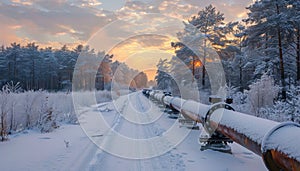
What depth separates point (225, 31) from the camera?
31.7 m

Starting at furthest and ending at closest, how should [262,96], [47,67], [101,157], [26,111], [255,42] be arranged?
[47,67], [255,42], [262,96], [26,111], [101,157]

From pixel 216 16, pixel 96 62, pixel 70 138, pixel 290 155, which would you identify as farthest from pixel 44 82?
pixel 290 155

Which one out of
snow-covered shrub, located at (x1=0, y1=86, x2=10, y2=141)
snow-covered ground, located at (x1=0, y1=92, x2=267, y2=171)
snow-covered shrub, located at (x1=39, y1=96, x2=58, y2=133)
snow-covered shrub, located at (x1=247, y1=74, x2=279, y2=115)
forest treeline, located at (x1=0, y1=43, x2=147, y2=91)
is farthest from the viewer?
forest treeline, located at (x1=0, y1=43, x2=147, y2=91)

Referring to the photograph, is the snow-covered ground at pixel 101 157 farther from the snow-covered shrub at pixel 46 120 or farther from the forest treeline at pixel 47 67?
the forest treeline at pixel 47 67

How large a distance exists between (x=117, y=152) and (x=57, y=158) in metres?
1.33

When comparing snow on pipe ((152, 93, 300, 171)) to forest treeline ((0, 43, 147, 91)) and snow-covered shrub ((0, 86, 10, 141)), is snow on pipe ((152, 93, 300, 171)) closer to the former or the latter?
snow-covered shrub ((0, 86, 10, 141))

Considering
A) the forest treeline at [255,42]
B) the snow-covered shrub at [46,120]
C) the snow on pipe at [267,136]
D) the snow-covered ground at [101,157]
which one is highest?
the forest treeline at [255,42]

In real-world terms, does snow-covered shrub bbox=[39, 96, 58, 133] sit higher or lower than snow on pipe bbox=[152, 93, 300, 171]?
lower

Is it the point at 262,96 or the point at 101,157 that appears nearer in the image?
the point at 101,157

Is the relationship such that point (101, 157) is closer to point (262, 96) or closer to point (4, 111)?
point (4, 111)

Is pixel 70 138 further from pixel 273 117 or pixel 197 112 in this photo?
pixel 273 117

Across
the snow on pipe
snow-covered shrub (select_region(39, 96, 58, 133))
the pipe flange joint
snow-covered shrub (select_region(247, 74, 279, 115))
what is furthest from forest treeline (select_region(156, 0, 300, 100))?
snow-covered shrub (select_region(39, 96, 58, 133))

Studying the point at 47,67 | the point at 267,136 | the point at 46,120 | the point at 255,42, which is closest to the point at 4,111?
the point at 46,120

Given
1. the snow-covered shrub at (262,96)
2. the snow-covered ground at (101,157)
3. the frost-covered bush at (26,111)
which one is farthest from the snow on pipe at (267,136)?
the snow-covered shrub at (262,96)
